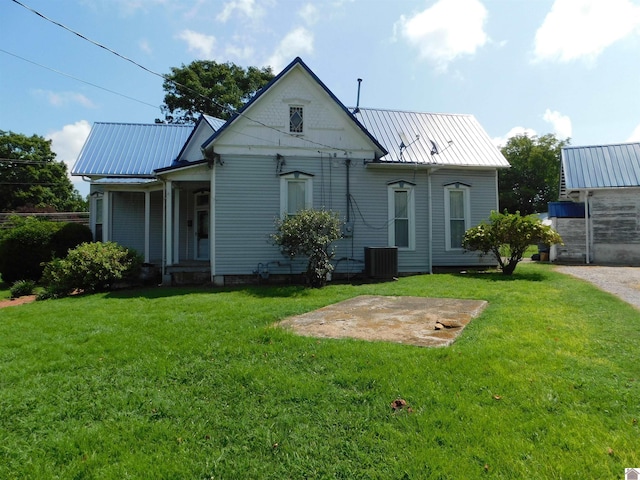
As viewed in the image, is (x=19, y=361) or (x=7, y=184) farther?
(x=7, y=184)

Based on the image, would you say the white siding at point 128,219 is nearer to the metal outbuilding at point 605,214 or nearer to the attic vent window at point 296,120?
the attic vent window at point 296,120

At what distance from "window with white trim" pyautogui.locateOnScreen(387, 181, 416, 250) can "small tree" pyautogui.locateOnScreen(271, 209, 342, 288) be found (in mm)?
3041

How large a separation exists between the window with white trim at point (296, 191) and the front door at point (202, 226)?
353 centimetres

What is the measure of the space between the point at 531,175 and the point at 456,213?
4013cm

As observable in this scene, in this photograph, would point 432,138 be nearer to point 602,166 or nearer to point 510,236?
point 510,236

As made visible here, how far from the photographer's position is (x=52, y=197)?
4356 centimetres

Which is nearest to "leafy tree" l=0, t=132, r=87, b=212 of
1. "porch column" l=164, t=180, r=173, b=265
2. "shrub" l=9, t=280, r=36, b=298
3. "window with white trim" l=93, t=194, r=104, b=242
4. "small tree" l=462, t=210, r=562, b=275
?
"window with white trim" l=93, t=194, r=104, b=242

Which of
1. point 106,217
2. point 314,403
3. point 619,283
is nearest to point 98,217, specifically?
point 106,217

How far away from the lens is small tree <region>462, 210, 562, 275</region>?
11.4 meters

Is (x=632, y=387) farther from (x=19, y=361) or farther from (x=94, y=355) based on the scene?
(x=19, y=361)

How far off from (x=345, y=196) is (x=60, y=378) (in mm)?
9794

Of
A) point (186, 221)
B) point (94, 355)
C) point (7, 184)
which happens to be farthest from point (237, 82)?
point (94, 355)

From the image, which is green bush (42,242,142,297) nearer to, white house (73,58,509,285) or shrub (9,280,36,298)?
shrub (9,280,36,298)

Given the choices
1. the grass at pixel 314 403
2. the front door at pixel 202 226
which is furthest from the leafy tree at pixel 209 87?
the grass at pixel 314 403
